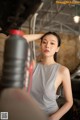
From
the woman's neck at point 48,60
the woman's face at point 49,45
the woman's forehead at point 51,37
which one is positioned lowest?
the woman's neck at point 48,60

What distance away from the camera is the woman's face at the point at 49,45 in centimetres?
Result: 101

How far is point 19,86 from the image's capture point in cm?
25

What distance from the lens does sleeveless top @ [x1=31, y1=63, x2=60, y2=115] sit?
930mm

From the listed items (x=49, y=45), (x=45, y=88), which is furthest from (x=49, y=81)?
(x=49, y=45)

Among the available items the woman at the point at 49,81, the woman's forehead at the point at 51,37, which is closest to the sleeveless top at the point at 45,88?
the woman at the point at 49,81

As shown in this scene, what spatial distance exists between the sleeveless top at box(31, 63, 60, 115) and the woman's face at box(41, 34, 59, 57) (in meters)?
0.07

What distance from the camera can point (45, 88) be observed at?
93cm

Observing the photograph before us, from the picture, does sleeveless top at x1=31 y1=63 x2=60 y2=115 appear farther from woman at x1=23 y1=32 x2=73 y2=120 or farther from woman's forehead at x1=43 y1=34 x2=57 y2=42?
woman's forehead at x1=43 y1=34 x2=57 y2=42

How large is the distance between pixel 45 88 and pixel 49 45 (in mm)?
201

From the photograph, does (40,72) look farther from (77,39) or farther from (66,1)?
(77,39)

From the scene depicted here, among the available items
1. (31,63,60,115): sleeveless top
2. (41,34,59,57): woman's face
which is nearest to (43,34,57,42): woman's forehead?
(41,34,59,57): woman's face

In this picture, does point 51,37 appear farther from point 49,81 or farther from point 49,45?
point 49,81

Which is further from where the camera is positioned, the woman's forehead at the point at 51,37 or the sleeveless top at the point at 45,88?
the woman's forehead at the point at 51,37

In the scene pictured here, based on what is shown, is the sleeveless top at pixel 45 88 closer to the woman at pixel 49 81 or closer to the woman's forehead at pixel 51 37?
the woman at pixel 49 81
